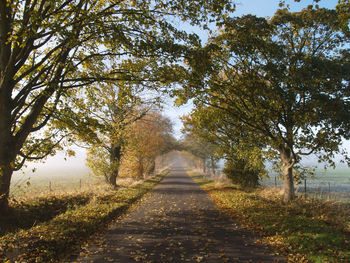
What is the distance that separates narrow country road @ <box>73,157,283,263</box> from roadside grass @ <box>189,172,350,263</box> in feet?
1.90

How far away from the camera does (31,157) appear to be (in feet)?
31.4

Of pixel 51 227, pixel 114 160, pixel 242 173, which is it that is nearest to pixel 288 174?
pixel 242 173

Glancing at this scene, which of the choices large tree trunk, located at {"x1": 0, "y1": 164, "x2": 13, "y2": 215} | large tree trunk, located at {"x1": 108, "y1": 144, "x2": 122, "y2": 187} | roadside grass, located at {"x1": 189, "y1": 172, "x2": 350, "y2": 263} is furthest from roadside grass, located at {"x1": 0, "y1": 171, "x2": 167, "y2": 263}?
large tree trunk, located at {"x1": 108, "y1": 144, "x2": 122, "y2": 187}

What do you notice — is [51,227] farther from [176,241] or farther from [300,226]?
[300,226]

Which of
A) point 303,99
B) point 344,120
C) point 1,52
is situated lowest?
point 344,120

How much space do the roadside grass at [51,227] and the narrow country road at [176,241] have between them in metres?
0.64

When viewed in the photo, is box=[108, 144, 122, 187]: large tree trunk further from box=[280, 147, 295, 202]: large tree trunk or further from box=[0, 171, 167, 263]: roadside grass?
box=[280, 147, 295, 202]: large tree trunk

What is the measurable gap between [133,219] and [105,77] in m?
5.50

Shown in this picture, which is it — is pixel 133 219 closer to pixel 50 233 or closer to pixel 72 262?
pixel 50 233

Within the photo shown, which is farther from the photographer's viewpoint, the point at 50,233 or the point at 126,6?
the point at 126,6

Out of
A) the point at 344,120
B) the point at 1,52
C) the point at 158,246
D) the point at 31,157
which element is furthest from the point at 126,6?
the point at 344,120

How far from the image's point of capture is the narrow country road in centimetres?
550

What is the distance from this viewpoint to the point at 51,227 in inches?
279

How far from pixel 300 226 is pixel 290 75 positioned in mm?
5782
